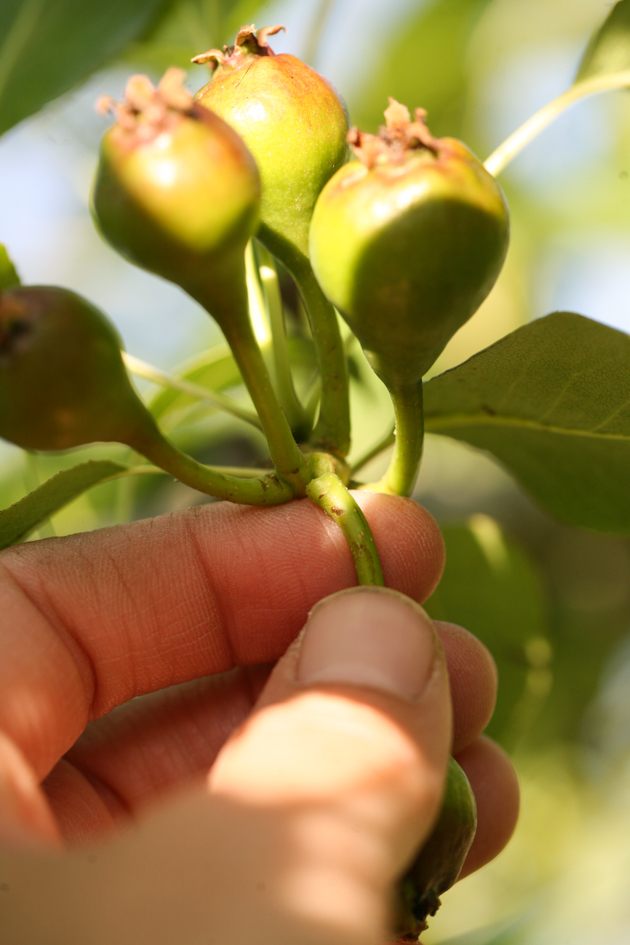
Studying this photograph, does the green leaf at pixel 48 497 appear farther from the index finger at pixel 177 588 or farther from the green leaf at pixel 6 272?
the green leaf at pixel 6 272

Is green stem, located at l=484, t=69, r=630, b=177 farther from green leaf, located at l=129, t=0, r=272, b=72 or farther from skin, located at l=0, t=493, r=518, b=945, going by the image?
green leaf, located at l=129, t=0, r=272, b=72

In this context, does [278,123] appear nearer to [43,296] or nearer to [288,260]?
[288,260]

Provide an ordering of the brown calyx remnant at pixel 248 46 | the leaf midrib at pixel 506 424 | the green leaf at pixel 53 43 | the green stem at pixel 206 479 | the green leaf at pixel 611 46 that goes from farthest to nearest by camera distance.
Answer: the green leaf at pixel 53 43, the green leaf at pixel 611 46, the leaf midrib at pixel 506 424, the brown calyx remnant at pixel 248 46, the green stem at pixel 206 479

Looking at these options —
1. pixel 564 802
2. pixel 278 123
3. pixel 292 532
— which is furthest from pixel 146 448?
pixel 564 802

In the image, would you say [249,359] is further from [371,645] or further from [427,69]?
[427,69]

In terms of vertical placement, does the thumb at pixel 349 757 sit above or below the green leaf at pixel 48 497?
above

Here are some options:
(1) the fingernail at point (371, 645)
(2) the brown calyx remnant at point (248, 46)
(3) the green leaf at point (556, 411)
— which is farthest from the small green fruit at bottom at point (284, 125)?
(1) the fingernail at point (371, 645)
